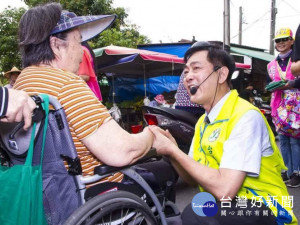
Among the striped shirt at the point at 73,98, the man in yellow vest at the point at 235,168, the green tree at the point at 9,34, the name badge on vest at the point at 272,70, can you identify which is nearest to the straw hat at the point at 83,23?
the striped shirt at the point at 73,98

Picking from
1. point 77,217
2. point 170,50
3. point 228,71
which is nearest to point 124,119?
point 170,50

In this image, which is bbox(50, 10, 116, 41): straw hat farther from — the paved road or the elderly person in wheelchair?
the paved road

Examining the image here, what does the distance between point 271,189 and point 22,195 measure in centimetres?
118

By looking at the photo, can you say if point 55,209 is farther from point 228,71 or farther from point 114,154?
point 228,71

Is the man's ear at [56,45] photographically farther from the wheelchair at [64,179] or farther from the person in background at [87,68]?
the person in background at [87,68]

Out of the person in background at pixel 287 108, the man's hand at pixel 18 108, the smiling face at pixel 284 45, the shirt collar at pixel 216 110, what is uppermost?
the man's hand at pixel 18 108

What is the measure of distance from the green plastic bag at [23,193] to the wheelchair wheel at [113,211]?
15 cm

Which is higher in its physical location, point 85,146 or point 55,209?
point 85,146

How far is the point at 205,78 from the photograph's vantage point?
5.74 feet

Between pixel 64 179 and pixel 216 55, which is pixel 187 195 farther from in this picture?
pixel 64 179

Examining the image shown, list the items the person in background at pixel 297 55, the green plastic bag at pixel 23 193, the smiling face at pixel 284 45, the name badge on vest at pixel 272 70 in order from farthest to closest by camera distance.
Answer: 1. the name badge on vest at pixel 272 70
2. the smiling face at pixel 284 45
3. the person in background at pixel 297 55
4. the green plastic bag at pixel 23 193

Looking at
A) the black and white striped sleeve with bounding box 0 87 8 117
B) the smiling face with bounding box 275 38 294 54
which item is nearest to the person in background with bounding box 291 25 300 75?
the smiling face with bounding box 275 38 294 54

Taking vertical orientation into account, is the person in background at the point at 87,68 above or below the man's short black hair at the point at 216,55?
below

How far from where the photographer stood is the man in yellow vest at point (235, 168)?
1386 millimetres
